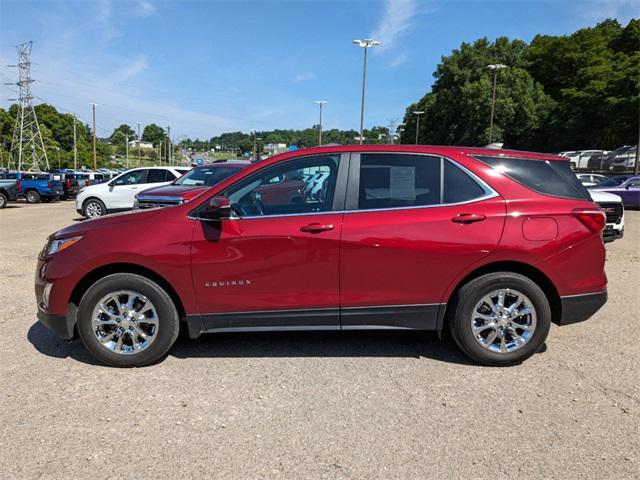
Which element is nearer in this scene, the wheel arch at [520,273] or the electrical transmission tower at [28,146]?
the wheel arch at [520,273]

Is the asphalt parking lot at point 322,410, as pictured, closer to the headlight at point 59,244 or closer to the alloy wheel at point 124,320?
the alloy wheel at point 124,320

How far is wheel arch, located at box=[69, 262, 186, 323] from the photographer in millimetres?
4137

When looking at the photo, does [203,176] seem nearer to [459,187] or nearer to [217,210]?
[217,210]

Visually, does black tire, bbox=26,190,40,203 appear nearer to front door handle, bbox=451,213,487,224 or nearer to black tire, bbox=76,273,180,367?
black tire, bbox=76,273,180,367

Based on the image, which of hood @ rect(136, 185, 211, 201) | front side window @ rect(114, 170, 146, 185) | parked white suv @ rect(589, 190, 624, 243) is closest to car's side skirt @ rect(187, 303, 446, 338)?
hood @ rect(136, 185, 211, 201)

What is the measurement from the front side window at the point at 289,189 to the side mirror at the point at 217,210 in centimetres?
15

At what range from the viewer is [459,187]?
4.13 m

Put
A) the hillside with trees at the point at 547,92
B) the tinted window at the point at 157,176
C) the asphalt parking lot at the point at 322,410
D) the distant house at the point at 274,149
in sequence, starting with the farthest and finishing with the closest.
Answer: the hillside with trees at the point at 547,92, the distant house at the point at 274,149, the tinted window at the point at 157,176, the asphalt parking lot at the point at 322,410

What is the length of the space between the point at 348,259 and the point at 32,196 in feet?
84.3

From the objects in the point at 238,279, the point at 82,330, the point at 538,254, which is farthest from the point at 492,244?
the point at 82,330

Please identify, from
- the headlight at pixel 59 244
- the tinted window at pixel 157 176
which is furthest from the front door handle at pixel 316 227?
the tinted window at pixel 157 176

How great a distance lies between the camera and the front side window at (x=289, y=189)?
13.5 ft

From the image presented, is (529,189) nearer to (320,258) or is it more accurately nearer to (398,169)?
(398,169)

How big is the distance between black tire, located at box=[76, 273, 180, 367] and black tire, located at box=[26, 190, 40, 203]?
24205 millimetres
